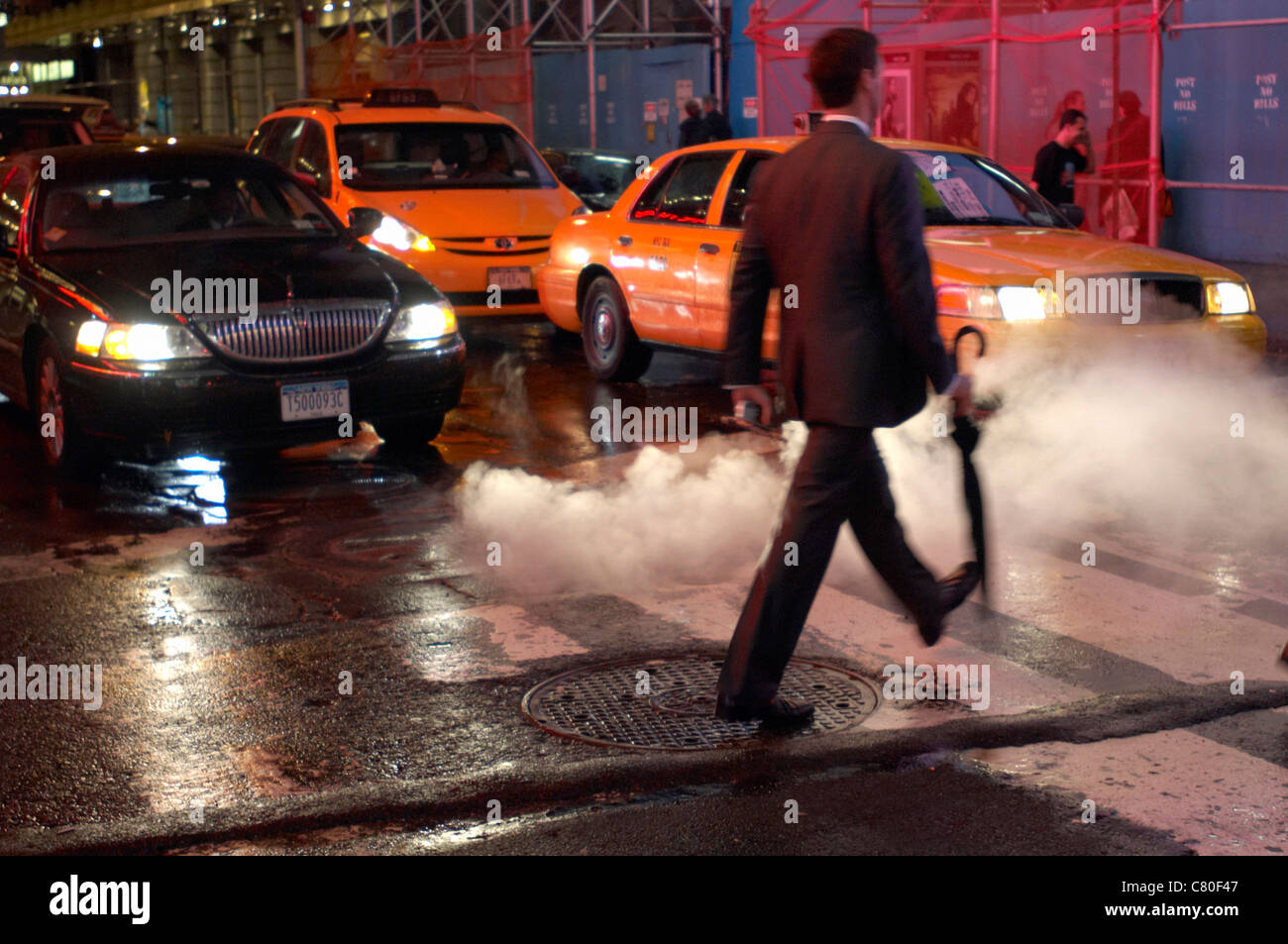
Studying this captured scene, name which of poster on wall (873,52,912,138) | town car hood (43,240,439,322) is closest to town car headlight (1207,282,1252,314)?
town car hood (43,240,439,322)

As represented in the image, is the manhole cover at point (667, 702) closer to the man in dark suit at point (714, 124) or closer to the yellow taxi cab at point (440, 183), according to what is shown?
the yellow taxi cab at point (440, 183)

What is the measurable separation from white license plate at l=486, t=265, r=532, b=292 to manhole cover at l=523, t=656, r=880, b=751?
795 centimetres

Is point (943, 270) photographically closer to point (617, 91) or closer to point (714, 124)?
point (714, 124)

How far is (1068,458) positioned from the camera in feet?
28.3

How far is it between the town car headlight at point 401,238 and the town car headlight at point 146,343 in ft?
16.0

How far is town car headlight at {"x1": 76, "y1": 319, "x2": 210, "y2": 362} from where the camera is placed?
818 cm

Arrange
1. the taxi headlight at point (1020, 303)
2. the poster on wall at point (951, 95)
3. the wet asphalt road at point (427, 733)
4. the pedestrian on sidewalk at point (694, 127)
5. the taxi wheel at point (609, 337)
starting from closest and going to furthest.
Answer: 1. the wet asphalt road at point (427, 733)
2. the taxi headlight at point (1020, 303)
3. the taxi wheel at point (609, 337)
4. the poster on wall at point (951, 95)
5. the pedestrian on sidewalk at point (694, 127)

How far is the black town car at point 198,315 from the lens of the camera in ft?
27.0

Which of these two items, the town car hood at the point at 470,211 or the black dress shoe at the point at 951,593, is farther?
the town car hood at the point at 470,211

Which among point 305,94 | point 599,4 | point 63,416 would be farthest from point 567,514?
point 305,94

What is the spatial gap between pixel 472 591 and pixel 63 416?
3257 mm

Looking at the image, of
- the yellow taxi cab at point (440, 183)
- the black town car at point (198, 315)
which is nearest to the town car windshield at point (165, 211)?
the black town car at point (198, 315)

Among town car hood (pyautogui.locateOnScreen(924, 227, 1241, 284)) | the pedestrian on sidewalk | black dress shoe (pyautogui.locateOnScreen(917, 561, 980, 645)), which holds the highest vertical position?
the pedestrian on sidewalk

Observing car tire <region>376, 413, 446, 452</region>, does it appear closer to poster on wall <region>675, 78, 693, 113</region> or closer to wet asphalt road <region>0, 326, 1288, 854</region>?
wet asphalt road <region>0, 326, 1288, 854</region>
